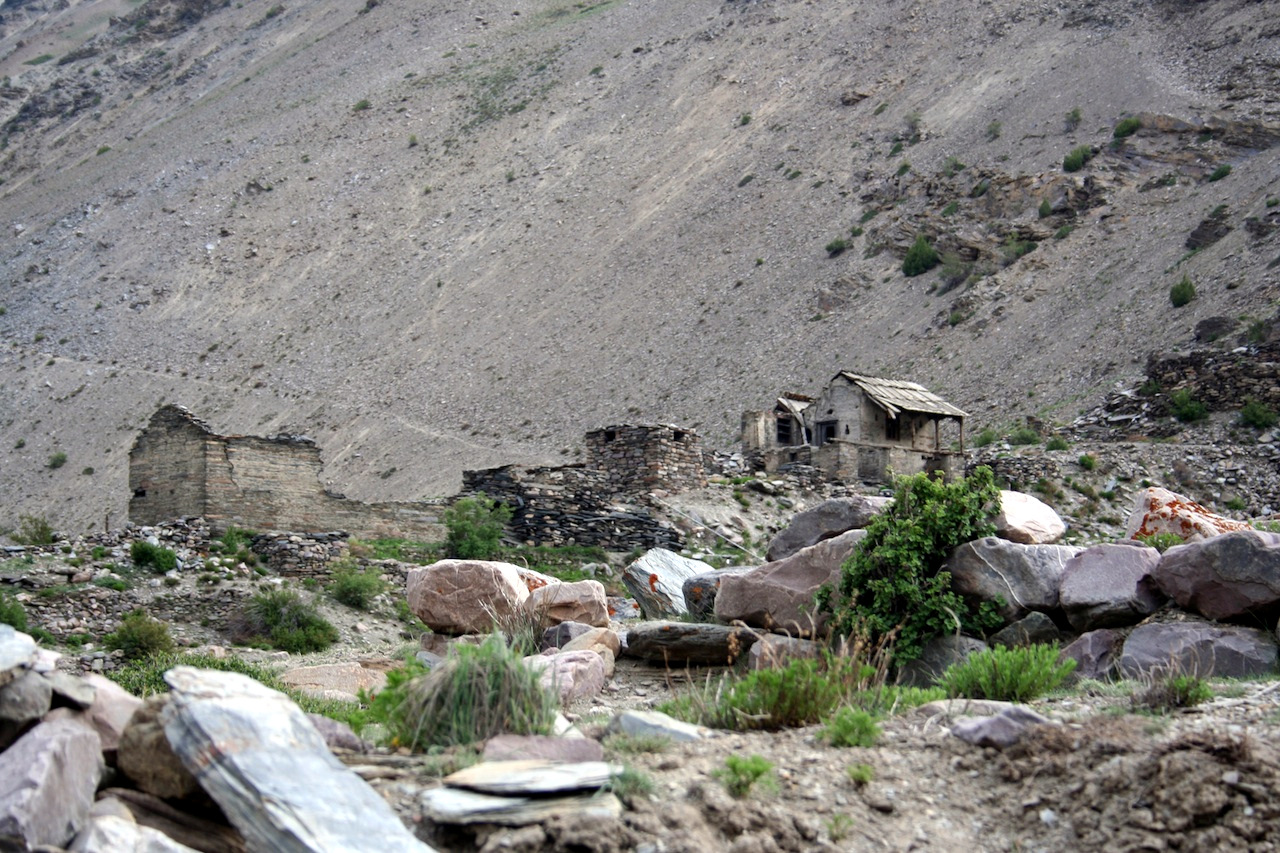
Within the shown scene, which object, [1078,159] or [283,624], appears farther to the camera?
[1078,159]

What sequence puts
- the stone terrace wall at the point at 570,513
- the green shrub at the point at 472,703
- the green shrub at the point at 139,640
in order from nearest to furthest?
1. the green shrub at the point at 472,703
2. the green shrub at the point at 139,640
3. the stone terrace wall at the point at 570,513

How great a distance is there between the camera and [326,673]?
14117mm

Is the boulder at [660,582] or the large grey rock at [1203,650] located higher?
the large grey rock at [1203,650]

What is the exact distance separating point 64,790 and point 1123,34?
190 feet

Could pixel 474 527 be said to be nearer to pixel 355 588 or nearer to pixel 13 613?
pixel 355 588

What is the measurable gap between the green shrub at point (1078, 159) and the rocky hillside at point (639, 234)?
369mm

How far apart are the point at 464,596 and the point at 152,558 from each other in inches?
306

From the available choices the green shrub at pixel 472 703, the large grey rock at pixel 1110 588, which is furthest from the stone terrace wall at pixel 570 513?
the green shrub at pixel 472 703

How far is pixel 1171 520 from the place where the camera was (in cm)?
1255

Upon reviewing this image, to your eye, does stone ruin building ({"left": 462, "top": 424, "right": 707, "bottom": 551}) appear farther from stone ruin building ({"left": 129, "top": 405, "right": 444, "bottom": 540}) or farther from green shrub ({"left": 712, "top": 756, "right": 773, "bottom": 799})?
green shrub ({"left": 712, "top": 756, "right": 773, "bottom": 799})

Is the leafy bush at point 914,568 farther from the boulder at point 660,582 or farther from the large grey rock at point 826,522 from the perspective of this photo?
the boulder at point 660,582

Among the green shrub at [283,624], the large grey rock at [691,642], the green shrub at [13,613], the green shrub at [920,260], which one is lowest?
the green shrub at [283,624]

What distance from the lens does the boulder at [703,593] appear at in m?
13.5

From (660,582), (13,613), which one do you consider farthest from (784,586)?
(13,613)
